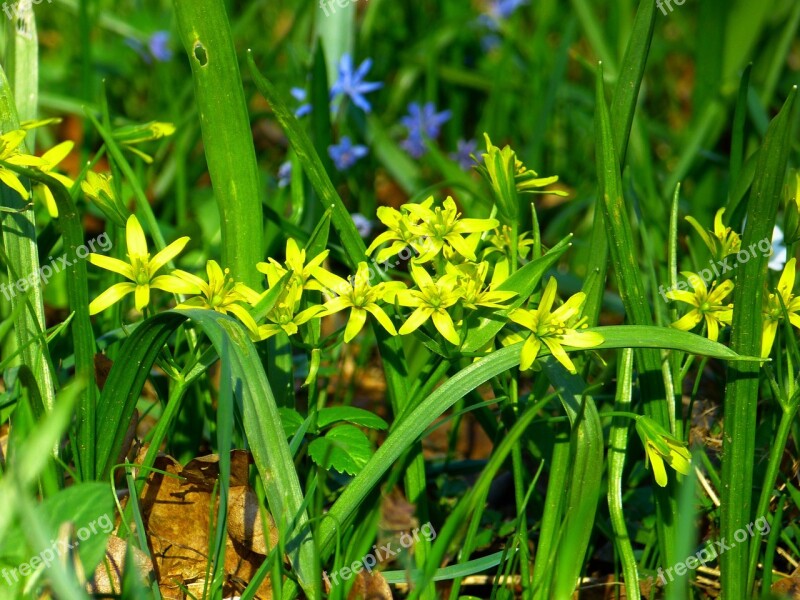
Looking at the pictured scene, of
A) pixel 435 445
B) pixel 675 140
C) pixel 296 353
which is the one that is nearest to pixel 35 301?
pixel 296 353

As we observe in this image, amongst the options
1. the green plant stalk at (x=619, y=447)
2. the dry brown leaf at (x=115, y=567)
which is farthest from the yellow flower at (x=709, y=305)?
the dry brown leaf at (x=115, y=567)

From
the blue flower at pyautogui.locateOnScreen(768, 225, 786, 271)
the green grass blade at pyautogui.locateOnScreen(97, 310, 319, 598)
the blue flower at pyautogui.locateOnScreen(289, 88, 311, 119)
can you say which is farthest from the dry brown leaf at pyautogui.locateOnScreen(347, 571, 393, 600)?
the blue flower at pyautogui.locateOnScreen(289, 88, 311, 119)

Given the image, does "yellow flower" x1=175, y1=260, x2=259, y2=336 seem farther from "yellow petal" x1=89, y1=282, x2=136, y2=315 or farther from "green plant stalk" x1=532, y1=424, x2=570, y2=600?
"green plant stalk" x1=532, y1=424, x2=570, y2=600

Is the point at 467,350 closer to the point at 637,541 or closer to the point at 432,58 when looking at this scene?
the point at 637,541

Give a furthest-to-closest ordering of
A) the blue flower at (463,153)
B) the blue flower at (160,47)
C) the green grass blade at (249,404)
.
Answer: the blue flower at (463,153), the blue flower at (160,47), the green grass blade at (249,404)

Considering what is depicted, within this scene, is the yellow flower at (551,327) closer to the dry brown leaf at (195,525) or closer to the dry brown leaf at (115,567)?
the dry brown leaf at (195,525)

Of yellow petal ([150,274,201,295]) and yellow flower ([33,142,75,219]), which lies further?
yellow flower ([33,142,75,219])
